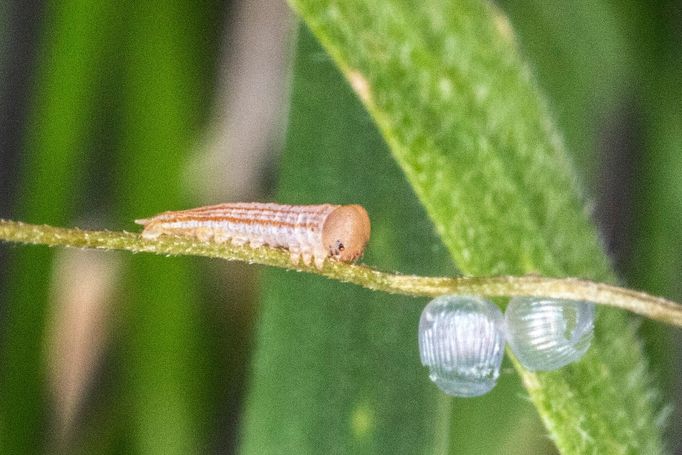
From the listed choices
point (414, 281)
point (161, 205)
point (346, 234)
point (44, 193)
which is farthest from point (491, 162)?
point (44, 193)

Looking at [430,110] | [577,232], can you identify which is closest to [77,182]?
[430,110]

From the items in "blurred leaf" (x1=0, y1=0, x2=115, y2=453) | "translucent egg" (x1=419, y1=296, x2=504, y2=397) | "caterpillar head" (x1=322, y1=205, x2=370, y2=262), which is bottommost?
"translucent egg" (x1=419, y1=296, x2=504, y2=397)

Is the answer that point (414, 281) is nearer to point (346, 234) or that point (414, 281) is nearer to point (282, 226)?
point (346, 234)

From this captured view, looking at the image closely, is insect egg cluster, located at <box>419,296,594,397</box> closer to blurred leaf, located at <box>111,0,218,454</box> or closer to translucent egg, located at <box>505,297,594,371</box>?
translucent egg, located at <box>505,297,594,371</box>

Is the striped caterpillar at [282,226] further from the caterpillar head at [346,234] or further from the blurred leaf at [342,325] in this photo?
the blurred leaf at [342,325]

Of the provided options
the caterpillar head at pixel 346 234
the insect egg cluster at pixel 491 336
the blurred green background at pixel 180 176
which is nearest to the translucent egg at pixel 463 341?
the insect egg cluster at pixel 491 336

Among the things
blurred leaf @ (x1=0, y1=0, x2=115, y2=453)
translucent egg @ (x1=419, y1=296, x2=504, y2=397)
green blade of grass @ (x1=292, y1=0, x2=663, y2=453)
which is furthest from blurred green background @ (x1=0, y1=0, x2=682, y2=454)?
translucent egg @ (x1=419, y1=296, x2=504, y2=397)
